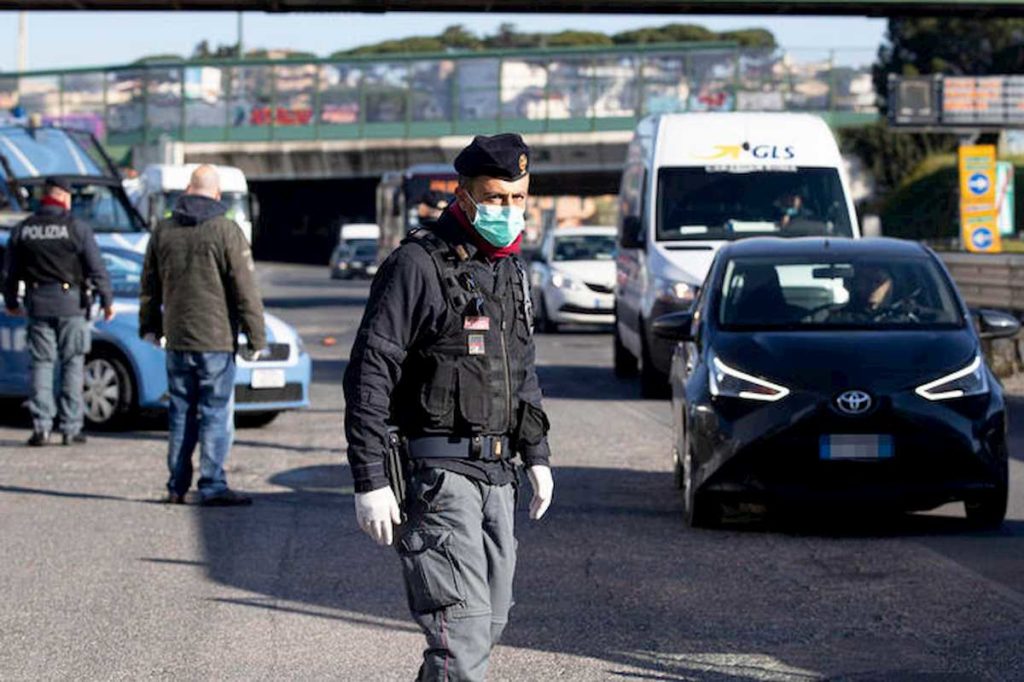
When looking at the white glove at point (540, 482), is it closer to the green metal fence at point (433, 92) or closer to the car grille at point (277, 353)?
the car grille at point (277, 353)

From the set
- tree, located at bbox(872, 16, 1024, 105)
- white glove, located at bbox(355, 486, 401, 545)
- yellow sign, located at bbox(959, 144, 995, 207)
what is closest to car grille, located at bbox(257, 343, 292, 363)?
white glove, located at bbox(355, 486, 401, 545)

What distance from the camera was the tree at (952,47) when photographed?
4299 inches

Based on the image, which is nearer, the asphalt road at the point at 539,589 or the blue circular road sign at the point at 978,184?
the asphalt road at the point at 539,589

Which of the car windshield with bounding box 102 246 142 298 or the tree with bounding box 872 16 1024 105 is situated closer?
the car windshield with bounding box 102 246 142 298

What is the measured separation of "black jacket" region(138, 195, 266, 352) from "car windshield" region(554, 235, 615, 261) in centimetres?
1993

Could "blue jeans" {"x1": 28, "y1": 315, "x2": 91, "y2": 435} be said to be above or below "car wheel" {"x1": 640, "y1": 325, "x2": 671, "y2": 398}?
above

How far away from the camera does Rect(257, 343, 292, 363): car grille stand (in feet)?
54.8

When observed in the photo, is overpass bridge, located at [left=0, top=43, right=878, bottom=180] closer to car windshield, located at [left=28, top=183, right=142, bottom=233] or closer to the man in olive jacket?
car windshield, located at [left=28, top=183, right=142, bottom=233]

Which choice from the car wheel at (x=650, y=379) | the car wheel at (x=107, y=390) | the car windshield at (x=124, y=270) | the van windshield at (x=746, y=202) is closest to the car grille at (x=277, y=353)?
the car wheel at (x=107, y=390)

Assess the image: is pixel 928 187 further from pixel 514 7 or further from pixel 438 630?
pixel 438 630

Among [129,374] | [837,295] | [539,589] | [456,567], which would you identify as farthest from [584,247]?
[456,567]

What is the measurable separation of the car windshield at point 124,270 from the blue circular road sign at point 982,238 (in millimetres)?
18811

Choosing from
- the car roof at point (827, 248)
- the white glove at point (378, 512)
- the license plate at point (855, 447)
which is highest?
the car roof at point (827, 248)

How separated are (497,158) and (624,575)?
4.29 metres
